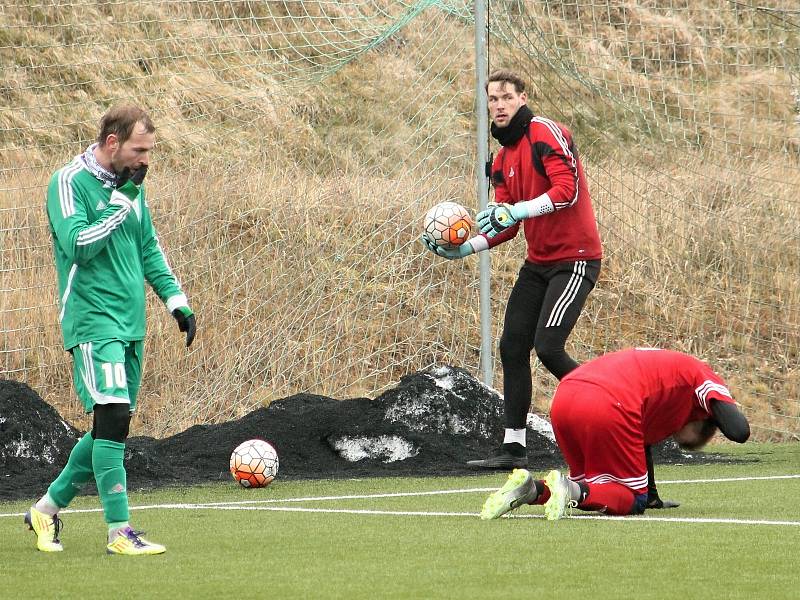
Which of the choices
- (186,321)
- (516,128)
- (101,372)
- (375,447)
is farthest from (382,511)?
(516,128)

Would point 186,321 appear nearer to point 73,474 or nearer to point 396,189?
point 73,474

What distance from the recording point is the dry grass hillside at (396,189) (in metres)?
14.0

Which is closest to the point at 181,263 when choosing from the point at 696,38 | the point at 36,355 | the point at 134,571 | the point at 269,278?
the point at 269,278

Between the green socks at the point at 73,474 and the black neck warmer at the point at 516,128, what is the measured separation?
3.94 m

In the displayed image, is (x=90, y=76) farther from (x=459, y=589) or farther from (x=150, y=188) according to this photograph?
(x=459, y=589)

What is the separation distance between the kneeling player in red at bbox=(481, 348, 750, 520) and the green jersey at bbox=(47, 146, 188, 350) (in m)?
1.95

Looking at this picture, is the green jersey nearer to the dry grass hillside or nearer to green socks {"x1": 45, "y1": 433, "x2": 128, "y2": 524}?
green socks {"x1": 45, "y1": 433, "x2": 128, "y2": 524}

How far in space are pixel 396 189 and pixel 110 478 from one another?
9.89 m

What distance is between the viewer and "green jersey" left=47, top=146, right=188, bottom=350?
5844 millimetres

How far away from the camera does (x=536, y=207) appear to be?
348 inches

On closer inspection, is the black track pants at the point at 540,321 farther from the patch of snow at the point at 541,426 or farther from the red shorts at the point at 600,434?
the red shorts at the point at 600,434

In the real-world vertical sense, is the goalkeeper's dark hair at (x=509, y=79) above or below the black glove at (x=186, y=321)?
above

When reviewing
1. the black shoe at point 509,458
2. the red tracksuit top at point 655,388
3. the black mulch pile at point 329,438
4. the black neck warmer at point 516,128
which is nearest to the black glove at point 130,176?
the red tracksuit top at point 655,388

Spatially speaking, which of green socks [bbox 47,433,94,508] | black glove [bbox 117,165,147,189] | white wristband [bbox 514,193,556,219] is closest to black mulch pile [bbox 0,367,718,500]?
white wristband [bbox 514,193,556,219]
